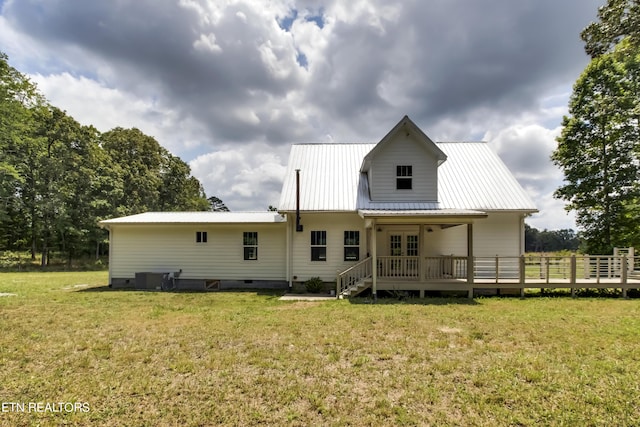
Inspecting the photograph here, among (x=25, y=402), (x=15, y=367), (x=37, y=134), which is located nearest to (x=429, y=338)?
(x=25, y=402)

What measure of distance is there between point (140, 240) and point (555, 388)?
1515cm

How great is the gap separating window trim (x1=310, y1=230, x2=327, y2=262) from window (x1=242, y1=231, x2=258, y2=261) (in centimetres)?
A: 266

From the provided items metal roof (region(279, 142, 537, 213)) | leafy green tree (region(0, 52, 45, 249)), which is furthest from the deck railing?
leafy green tree (region(0, 52, 45, 249))

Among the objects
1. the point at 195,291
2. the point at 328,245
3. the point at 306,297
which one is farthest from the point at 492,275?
the point at 195,291

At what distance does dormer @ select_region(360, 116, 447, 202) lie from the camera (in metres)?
13.0

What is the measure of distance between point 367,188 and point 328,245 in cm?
320

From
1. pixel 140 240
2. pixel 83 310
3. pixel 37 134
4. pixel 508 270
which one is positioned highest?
pixel 37 134

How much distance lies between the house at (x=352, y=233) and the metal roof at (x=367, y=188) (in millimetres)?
63

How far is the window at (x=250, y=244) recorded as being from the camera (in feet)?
45.1

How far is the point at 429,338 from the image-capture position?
6387mm

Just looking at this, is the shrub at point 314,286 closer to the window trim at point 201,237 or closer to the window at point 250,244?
the window at point 250,244

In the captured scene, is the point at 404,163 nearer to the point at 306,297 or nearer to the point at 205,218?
the point at 306,297

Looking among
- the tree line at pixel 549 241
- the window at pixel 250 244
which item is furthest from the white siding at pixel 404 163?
the tree line at pixel 549 241

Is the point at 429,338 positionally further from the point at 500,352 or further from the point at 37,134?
the point at 37,134
